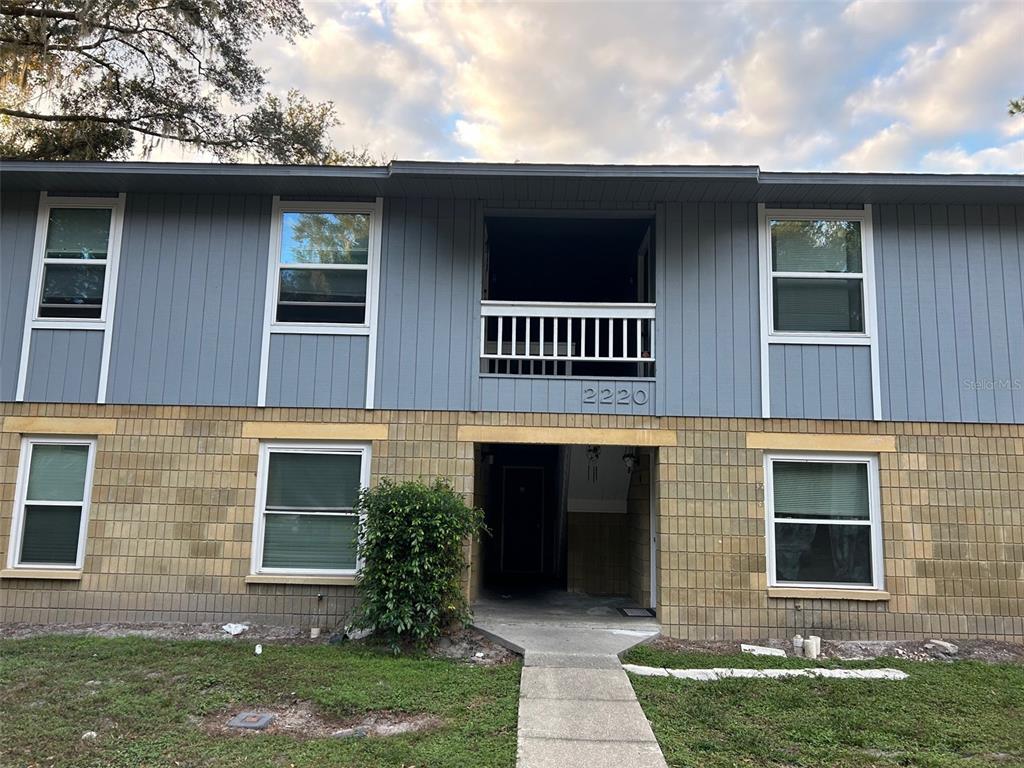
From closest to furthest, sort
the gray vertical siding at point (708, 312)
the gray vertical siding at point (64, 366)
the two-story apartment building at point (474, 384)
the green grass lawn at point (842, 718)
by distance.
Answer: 1. the green grass lawn at point (842, 718)
2. the two-story apartment building at point (474, 384)
3. the gray vertical siding at point (708, 312)
4. the gray vertical siding at point (64, 366)

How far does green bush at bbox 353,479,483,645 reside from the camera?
6016mm

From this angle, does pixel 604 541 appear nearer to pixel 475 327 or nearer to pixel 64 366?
pixel 475 327

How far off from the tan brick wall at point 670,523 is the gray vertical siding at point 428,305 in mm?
284

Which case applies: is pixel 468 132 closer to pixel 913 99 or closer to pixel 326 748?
pixel 913 99

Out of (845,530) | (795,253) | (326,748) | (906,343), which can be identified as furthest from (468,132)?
(326,748)

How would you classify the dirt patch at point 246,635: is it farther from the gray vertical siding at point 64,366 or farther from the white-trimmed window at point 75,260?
the white-trimmed window at point 75,260

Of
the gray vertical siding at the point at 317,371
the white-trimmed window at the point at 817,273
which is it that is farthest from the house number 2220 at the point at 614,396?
the gray vertical siding at the point at 317,371

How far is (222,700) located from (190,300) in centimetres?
438

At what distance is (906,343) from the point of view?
697cm

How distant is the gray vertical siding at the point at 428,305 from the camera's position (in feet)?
23.4

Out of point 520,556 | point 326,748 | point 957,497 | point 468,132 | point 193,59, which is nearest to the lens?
point 326,748

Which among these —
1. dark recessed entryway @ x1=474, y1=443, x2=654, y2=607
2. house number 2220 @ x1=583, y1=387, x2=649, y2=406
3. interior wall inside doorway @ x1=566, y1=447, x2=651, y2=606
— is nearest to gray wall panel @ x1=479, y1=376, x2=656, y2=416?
house number 2220 @ x1=583, y1=387, x2=649, y2=406

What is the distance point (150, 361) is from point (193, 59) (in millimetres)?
7651

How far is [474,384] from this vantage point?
23.4ft
